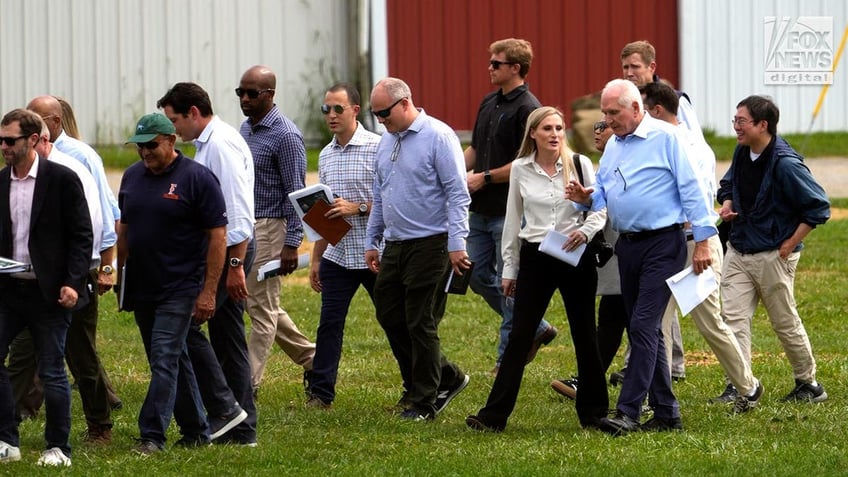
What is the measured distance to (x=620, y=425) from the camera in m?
8.30

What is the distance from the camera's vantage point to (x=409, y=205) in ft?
29.6

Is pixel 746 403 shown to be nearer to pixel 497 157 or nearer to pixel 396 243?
pixel 396 243

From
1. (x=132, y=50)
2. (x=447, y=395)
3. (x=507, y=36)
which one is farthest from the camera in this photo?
(x=507, y=36)

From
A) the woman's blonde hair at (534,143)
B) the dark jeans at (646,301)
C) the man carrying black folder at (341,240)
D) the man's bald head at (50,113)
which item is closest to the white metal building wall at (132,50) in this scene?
the man carrying black folder at (341,240)

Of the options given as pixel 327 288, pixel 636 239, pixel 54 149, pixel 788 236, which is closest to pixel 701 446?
pixel 636 239

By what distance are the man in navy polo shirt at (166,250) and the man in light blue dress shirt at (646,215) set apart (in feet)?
6.46

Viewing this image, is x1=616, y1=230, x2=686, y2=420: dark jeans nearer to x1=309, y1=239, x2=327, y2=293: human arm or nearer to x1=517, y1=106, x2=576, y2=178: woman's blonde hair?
x1=517, y1=106, x2=576, y2=178: woman's blonde hair

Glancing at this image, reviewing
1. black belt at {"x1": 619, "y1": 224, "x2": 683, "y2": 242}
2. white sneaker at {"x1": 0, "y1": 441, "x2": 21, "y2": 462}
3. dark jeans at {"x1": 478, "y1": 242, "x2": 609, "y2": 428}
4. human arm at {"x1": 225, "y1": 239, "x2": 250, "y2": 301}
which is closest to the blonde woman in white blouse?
dark jeans at {"x1": 478, "y1": 242, "x2": 609, "y2": 428}

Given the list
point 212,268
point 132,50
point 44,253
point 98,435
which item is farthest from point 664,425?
point 132,50

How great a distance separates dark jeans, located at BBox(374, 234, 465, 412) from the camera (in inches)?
355

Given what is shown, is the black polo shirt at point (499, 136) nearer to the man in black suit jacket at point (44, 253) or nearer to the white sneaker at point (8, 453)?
the man in black suit jacket at point (44, 253)

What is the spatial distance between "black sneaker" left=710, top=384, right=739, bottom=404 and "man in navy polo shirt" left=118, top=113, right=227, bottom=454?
3.31 meters

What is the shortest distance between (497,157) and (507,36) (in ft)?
49.7

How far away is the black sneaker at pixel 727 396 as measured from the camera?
9438mm
